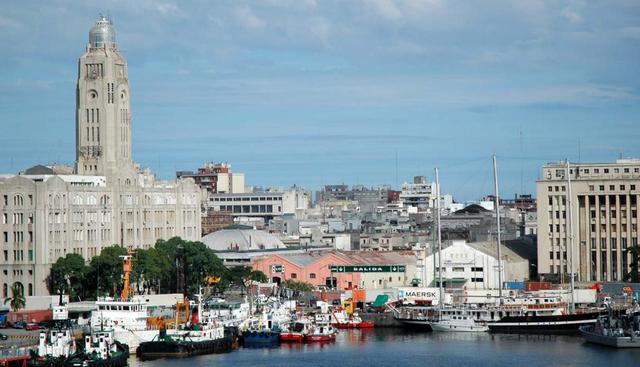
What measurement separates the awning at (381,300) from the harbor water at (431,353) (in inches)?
531

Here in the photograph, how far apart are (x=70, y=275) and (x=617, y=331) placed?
42.1 metres

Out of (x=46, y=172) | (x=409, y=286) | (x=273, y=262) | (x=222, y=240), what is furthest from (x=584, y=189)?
(x=46, y=172)

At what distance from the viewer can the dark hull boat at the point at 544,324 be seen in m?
106

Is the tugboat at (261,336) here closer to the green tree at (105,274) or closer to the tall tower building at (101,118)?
the green tree at (105,274)

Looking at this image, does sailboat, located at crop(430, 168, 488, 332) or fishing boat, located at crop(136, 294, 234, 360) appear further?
sailboat, located at crop(430, 168, 488, 332)

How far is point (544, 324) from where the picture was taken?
107 meters

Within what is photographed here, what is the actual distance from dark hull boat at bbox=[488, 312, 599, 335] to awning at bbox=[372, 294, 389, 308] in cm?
1289

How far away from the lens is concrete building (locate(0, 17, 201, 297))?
11969 centimetres

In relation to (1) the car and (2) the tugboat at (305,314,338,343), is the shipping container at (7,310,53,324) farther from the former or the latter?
(2) the tugboat at (305,314,338,343)

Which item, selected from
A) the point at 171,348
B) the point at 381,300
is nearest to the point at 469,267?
the point at 381,300

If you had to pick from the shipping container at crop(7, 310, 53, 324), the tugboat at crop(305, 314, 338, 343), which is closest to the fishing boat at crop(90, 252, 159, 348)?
the shipping container at crop(7, 310, 53, 324)

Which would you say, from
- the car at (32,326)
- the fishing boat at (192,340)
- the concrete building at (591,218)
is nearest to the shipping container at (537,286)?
the concrete building at (591,218)

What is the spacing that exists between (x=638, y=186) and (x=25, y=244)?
47543mm

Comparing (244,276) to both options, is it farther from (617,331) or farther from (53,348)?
(53,348)
